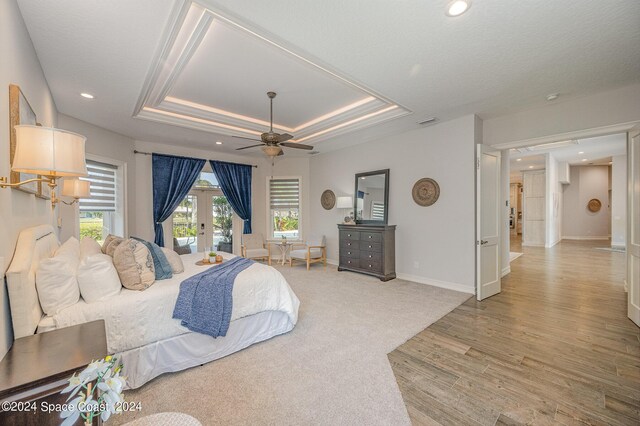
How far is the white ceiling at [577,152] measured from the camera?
6.53 meters

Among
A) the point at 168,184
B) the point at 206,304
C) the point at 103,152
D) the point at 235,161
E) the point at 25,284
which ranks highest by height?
the point at 235,161

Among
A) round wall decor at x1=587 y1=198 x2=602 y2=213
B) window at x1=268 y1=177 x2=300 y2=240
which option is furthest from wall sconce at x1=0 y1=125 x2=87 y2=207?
round wall decor at x1=587 y1=198 x2=602 y2=213

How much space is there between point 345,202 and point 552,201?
7.51 meters

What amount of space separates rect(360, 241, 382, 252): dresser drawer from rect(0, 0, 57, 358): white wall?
14.8 ft

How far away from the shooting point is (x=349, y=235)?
5.60m

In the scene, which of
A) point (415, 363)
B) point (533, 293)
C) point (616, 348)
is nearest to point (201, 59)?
point (415, 363)

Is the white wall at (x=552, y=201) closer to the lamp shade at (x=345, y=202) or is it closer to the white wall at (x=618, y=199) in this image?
the white wall at (x=618, y=199)

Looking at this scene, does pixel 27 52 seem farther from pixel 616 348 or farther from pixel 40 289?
pixel 616 348

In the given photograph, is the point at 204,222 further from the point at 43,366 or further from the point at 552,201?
the point at 552,201

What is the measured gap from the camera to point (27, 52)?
6.89ft

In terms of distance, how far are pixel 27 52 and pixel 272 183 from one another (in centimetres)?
515

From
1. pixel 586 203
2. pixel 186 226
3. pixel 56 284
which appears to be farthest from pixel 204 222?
pixel 586 203

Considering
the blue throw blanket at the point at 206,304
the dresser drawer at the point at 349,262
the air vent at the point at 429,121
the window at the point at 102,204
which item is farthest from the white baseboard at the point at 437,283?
the window at the point at 102,204

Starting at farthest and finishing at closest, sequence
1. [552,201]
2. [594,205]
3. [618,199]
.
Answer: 1. [594,205]
2. [552,201]
3. [618,199]
